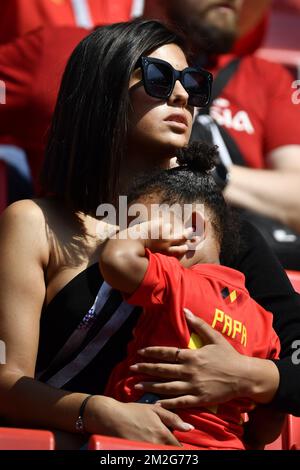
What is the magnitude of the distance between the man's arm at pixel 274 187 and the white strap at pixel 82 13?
0.91m

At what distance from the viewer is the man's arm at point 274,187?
3.85 meters

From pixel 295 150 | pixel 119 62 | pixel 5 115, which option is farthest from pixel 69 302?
pixel 295 150

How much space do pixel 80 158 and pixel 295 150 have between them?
190cm

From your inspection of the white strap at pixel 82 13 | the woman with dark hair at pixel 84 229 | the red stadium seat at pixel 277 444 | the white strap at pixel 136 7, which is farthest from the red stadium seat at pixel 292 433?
the white strap at pixel 136 7

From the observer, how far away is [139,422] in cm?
206

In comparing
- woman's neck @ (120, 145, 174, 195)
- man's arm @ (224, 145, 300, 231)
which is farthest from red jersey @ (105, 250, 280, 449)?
man's arm @ (224, 145, 300, 231)

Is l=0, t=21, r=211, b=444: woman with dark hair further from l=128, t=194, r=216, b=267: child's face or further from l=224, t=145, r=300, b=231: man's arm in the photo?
l=224, t=145, r=300, b=231: man's arm

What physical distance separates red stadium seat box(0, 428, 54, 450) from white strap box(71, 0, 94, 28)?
8.48 ft

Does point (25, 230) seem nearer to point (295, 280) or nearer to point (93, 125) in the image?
point (93, 125)

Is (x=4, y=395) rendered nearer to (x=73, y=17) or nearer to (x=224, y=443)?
(x=224, y=443)

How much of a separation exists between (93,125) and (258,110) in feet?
6.40

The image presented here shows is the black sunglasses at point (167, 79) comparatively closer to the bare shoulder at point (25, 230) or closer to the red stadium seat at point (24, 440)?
the bare shoulder at point (25, 230)

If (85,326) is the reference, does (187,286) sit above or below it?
above

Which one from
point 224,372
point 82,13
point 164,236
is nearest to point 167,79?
point 164,236
